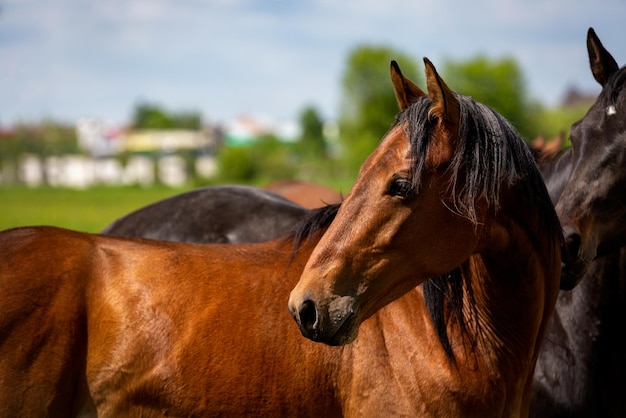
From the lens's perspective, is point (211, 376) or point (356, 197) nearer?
point (356, 197)

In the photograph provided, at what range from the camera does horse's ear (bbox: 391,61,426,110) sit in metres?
3.20

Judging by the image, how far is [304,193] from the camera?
8.42 meters

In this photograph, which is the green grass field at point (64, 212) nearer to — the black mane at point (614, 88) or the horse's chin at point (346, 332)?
the black mane at point (614, 88)

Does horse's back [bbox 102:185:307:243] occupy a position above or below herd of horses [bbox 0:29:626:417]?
below

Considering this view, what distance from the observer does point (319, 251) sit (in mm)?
2947

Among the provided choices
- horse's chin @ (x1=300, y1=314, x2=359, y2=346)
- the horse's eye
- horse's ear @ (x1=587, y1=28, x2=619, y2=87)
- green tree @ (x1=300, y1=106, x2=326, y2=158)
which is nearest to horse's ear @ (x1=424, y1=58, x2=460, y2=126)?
the horse's eye

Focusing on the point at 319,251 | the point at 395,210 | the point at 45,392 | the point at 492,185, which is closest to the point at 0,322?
the point at 45,392

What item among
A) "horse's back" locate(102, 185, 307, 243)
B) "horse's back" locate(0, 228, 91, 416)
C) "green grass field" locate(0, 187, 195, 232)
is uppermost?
"horse's back" locate(0, 228, 91, 416)

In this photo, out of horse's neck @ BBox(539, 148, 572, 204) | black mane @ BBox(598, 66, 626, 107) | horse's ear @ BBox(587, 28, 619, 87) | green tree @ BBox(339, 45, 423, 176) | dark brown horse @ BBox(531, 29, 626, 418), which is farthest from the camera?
green tree @ BBox(339, 45, 423, 176)

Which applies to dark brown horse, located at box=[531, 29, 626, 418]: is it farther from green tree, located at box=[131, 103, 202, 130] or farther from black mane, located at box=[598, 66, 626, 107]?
green tree, located at box=[131, 103, 202, 130]

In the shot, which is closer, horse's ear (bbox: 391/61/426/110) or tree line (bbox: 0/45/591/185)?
horse's ear (bbox: 391/61/426/110)

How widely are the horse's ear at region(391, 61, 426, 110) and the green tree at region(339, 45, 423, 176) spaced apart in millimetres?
75803

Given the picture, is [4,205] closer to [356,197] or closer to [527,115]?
[356,197]

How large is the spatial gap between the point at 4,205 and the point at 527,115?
189 feet
